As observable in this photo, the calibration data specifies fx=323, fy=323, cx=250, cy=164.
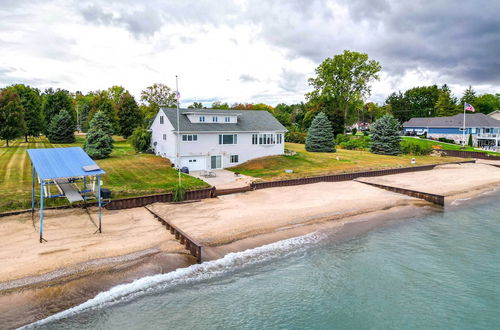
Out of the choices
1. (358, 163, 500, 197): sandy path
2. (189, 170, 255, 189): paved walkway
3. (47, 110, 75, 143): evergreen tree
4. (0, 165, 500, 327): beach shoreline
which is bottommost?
(0, 165, 500, 327): beach shoreline

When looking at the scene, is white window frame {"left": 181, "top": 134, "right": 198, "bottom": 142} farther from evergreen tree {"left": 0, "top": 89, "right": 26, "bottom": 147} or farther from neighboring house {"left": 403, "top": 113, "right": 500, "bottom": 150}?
neighboring house {"left": 403, "top": 113, "right": 500, "bottom": 150}

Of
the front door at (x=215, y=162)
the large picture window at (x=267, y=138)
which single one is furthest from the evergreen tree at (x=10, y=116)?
the large picture window at (x=267, y=138)

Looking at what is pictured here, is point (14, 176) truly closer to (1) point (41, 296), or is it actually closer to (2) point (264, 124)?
(1) point (41, 296)

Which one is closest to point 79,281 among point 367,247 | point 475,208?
point 367,247

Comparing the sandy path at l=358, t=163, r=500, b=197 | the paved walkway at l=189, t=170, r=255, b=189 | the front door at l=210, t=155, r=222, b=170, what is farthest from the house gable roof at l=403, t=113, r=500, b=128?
→ the paved walkway at l=189, t=170, r=255, b=189

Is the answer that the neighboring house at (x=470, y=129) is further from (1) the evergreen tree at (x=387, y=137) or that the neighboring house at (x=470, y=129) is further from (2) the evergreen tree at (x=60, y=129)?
(2) the evergreen tree at (x=60, y=129)

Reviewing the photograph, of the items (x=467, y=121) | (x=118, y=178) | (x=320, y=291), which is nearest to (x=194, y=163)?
(x=118, y=178)
